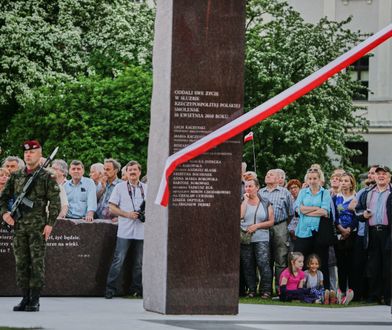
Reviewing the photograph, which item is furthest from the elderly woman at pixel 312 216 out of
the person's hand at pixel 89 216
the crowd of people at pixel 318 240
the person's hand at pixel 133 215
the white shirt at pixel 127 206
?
the person's hand at pixel 89 216

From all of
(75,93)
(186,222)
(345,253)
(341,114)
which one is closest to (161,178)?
(186,222)

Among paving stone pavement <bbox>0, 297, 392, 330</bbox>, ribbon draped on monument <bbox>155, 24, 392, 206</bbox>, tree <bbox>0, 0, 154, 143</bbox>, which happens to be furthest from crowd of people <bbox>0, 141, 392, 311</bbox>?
tree <bbox>0, 0, 154, 143</bbox>

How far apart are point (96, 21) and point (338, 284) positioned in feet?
90.1

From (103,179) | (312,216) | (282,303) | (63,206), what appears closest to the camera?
(282,303)

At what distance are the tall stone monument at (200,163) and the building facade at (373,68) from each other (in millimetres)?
40164

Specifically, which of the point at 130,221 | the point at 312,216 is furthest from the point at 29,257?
the point at 312,216

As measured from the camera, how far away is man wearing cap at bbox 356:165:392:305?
798 inches

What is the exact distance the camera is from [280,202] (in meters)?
21.4

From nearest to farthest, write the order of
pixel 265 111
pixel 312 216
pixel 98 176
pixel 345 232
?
pixel 265 111 < pixel 312 216 < pixel 345 232 < pixel 98 176

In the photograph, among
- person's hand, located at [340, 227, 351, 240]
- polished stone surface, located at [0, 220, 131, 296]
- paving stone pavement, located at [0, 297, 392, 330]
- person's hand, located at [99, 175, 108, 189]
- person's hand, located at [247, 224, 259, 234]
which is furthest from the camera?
person's hand, located at [99, 175, 108, 189]

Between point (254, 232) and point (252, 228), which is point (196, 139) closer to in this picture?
point (252, 228)

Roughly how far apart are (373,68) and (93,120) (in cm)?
2165

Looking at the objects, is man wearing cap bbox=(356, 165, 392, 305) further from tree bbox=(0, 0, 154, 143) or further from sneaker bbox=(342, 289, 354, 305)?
tree bbox=(0, 0, 154, 143)

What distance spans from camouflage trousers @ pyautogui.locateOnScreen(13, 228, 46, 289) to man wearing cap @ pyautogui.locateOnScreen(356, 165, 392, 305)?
6.07 m
